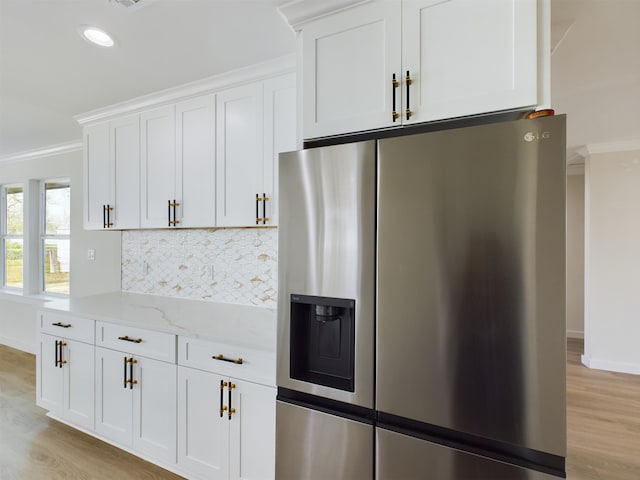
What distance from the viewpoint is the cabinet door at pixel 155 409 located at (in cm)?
183

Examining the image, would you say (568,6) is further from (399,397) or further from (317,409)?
(317,409)

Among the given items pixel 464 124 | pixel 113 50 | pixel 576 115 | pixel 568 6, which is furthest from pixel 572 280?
pixel 113 50

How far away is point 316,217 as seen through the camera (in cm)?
123

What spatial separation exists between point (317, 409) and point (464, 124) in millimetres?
1188

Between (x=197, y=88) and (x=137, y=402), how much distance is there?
6.66ft

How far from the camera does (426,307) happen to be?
3.42 feet

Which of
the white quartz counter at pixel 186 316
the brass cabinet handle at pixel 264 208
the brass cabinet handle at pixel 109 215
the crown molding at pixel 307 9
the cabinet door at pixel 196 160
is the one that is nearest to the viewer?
the crown molding at pixel 307 9

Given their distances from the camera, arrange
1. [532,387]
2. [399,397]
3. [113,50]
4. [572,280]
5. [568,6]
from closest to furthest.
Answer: [532,387] < [399,397] < [568,6] < [113,50] < [572,280]

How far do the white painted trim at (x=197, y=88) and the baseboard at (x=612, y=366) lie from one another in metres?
4.65

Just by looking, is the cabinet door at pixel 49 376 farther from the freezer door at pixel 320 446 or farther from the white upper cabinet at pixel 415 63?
the white upper cabinet at pixel 415 63

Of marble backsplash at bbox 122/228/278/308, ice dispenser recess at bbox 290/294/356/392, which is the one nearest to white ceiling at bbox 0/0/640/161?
marble backsplash at bbox 122/228/278/308

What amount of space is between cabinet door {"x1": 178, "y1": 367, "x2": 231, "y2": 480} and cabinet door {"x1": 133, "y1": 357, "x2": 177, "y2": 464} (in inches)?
2.6

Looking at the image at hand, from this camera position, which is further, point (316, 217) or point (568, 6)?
point (568, 6)

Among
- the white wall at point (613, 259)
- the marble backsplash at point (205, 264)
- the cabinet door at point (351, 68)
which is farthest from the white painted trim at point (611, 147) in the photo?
the marble backsplash at point (205, 264)
